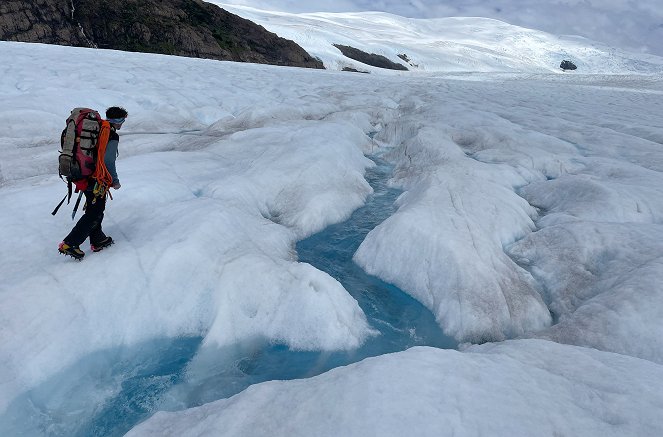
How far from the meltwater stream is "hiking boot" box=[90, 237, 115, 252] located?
4.95 ft

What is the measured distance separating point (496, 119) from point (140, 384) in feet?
53.0

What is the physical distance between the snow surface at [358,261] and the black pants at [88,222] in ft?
1.02

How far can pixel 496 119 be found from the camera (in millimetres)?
16203

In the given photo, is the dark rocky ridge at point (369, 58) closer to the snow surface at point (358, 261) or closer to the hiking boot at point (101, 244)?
the snow surface at point (358, 261)

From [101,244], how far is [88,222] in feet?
1.31

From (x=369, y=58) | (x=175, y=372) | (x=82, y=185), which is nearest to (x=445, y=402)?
(x=175, y=372)

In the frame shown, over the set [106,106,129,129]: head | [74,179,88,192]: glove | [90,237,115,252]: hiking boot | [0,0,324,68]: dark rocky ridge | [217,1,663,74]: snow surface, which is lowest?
[90,237,115,252]: hiking boot

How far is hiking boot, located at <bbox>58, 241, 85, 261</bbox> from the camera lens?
16.1ft

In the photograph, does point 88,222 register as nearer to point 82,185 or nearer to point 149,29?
point 82,185

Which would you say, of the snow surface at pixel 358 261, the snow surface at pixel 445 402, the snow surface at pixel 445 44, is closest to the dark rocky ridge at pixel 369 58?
the snow surface at pixel 445 44

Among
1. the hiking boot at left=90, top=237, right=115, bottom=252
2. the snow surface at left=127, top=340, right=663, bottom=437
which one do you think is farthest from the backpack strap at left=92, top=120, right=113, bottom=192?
the snow surface at left=127, top=340, right=663, bottom=437

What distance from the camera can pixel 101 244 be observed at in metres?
5.25

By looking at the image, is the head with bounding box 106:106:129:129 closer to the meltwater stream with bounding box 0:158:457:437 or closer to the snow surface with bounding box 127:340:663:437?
the meltwater stream with bounding box 0:158:457:437

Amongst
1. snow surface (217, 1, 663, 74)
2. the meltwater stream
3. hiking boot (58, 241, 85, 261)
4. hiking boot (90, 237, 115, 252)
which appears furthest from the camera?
snow surface (217, 1, 663, 74)
